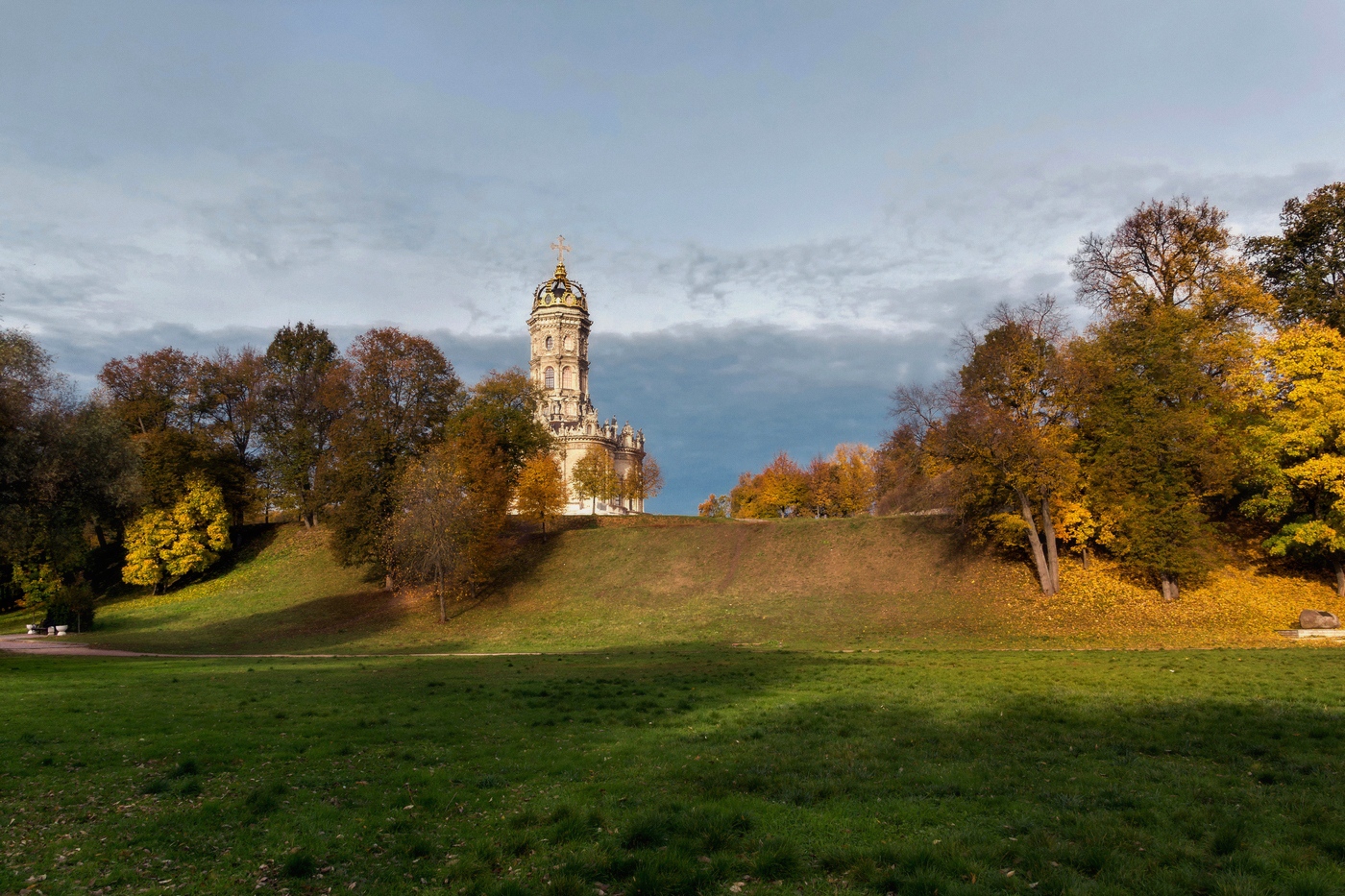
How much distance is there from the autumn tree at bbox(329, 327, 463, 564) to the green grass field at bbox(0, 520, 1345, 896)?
55.2 ft

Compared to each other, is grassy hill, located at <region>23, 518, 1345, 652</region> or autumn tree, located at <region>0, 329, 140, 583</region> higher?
autumn tree, located at <region>0, 329, 140, 583</region>

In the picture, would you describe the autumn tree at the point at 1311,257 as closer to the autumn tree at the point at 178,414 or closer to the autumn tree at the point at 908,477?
the autumn tree at the point at 908,477

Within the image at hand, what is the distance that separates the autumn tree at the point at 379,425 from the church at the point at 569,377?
3103 centimetres

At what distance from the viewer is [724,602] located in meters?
39.9

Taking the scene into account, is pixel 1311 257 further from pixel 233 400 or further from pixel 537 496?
pixel 233 400

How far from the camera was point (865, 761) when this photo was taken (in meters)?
10.2

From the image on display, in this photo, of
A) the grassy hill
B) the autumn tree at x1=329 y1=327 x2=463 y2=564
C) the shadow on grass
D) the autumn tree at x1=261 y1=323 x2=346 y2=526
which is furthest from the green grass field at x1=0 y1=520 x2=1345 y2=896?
the autumn tree at x1=261 y1=323 x2=346 y2=526

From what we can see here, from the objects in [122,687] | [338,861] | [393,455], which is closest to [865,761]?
[338,861]

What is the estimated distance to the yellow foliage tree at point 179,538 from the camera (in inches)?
1988

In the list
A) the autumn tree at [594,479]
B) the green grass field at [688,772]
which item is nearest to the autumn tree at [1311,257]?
the green grass field at [688,772]

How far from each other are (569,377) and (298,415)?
118 feet

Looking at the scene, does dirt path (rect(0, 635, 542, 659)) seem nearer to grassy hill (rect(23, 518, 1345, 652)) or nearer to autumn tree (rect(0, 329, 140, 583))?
grassy hill (rect(23, 518, 1345, 652))

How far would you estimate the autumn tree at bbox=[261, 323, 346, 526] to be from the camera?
182 ft

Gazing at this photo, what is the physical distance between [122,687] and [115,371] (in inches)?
1986
